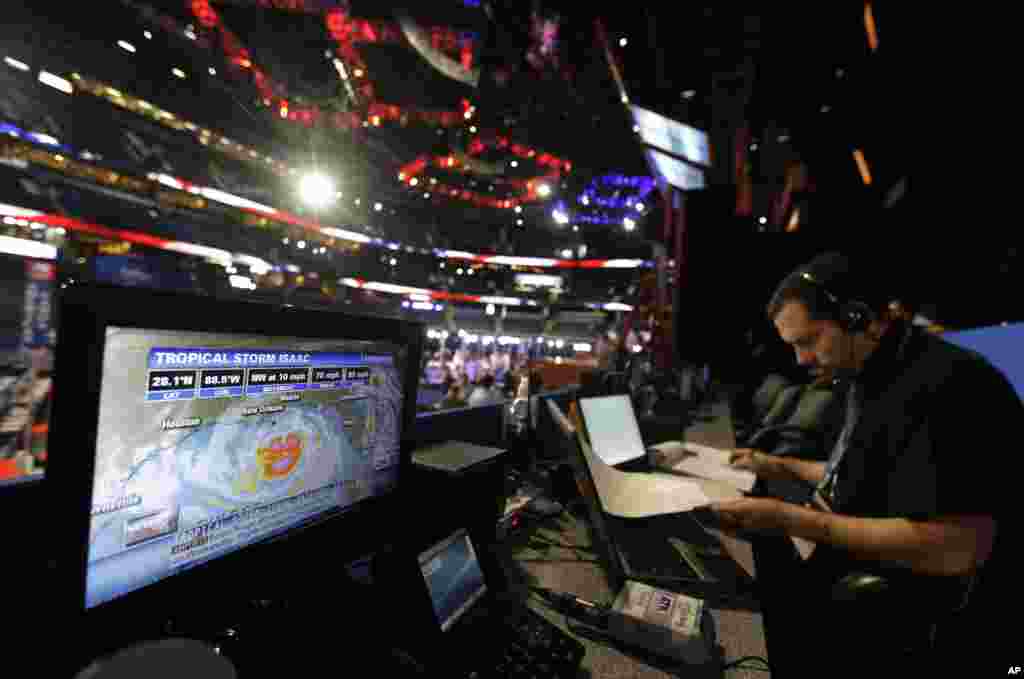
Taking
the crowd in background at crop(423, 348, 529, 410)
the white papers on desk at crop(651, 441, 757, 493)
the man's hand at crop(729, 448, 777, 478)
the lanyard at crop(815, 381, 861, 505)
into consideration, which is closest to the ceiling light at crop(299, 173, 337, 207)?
the crowd in background at crop(423, 348, 529, 410)

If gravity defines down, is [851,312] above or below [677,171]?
below

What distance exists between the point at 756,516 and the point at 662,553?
26 cm

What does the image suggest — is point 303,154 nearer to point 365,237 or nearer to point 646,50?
point 365,237

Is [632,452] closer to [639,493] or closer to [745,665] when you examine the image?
[639,493]

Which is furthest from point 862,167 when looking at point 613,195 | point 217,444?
point 613,195

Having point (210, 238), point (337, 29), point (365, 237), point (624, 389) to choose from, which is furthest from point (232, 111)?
point (624, 389)

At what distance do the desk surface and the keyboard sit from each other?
54 mm

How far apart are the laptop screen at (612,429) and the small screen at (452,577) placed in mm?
803

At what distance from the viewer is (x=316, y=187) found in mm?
12781

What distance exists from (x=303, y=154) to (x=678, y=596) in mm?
13307

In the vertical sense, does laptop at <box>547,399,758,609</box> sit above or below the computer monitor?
below

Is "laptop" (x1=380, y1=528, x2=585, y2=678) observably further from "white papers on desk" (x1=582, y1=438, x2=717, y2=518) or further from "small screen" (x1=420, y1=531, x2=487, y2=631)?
"white papers on desk" (x1=582, y1=438, x2=717, y2=518)

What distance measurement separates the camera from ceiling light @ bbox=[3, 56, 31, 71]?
7.44 metres

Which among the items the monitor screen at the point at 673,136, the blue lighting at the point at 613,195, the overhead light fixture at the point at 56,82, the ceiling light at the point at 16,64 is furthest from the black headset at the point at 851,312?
the overhead light fixture at the point at 56,82
